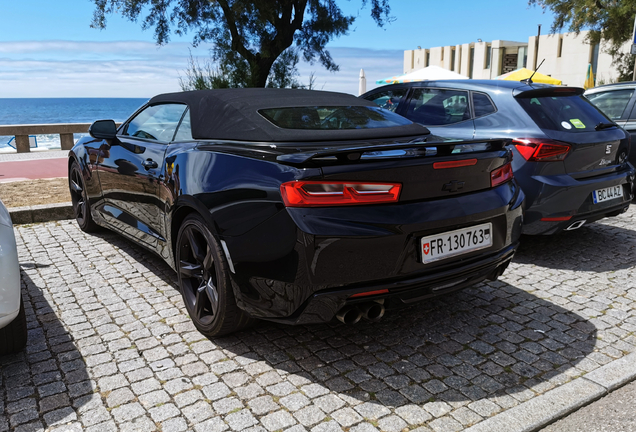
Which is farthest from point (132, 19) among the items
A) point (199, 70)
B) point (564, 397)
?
point (564, 397)

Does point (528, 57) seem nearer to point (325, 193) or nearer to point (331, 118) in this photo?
point (331, 118)

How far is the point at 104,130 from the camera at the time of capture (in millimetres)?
4766

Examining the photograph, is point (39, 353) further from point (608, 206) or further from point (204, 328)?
point (608, 206)

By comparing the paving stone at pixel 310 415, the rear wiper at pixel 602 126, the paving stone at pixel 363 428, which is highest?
the rear wiper at pixel 602 126

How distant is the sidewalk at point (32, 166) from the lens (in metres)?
10.5

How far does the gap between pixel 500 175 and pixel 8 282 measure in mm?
2811

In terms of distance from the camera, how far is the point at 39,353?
10.6 feet

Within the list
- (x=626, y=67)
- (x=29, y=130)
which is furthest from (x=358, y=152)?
(x=626, y=67)

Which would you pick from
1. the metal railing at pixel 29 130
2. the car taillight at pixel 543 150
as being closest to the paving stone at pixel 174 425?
the car taillight at pixel 543 150

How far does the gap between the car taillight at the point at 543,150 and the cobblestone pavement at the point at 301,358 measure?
0.99 meters

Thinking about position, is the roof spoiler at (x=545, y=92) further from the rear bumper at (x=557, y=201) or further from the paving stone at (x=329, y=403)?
the paving stone at (x=329, y=403)

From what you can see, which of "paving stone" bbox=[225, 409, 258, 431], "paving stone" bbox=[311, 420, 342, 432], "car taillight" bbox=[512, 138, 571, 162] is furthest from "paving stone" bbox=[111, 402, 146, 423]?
"car taillight" bbox=[512, 138, 571, 162]

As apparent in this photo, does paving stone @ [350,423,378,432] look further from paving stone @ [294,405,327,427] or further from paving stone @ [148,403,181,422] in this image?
paving stone @ [148,403,181,422]

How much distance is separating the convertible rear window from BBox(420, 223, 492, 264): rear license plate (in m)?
1.05
